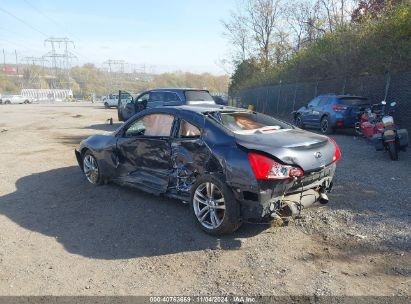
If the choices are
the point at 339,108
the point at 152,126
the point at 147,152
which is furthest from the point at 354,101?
the point at 147,152

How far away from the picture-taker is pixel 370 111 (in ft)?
36.8

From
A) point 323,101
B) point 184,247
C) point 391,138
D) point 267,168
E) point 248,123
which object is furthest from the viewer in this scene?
point 323,101

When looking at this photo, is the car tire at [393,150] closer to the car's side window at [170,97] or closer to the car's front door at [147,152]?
the car's front door at [147,152]

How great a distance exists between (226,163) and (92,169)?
322 cm

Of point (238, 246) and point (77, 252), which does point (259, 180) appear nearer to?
point (238, 246)

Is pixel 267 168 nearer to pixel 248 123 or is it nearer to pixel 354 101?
pixel 248 123

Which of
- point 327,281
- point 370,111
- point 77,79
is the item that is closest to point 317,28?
point 370,111

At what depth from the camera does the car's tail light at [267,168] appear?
386 centimetres

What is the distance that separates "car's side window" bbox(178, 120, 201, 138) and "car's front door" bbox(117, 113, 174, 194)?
21 centimetres

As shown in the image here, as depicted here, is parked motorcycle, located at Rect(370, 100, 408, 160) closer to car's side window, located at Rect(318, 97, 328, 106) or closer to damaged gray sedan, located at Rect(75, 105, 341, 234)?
damaged gray sedan, located at Rect(75, 105, 341, 234)

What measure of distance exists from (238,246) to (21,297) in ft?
7.07

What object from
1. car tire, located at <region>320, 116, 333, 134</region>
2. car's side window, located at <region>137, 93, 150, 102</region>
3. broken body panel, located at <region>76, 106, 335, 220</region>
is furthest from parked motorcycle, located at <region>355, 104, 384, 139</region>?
car's side window, located at <region>137, 93, 150, 102</region>

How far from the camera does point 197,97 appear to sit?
12.7 meters

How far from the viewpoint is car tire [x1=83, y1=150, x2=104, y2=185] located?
6.34m
